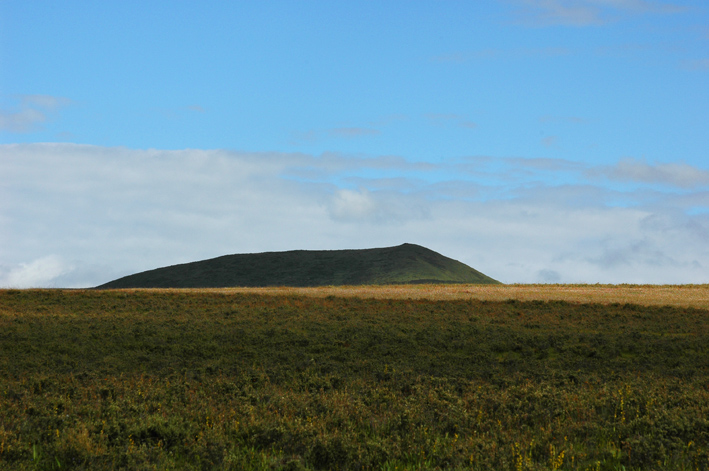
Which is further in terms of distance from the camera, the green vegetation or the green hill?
the green hill

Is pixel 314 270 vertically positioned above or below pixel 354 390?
above

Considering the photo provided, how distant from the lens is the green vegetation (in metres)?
11.3

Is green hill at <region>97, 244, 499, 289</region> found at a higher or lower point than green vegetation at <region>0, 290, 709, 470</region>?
higher

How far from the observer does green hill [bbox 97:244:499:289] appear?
112 m

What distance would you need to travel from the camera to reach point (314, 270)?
12125 cm

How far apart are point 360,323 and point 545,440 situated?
1996 cm

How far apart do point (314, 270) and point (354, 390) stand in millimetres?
104133

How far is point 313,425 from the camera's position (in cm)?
1297

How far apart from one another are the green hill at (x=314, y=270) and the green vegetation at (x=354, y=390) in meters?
75.5

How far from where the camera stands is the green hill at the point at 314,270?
11238 cm

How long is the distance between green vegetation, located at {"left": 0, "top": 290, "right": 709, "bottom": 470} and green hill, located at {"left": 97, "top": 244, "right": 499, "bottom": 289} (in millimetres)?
75453

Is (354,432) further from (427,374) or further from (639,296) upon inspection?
(639,296)

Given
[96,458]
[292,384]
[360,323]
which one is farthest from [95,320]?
[96,458]

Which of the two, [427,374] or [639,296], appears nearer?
[427,374]
